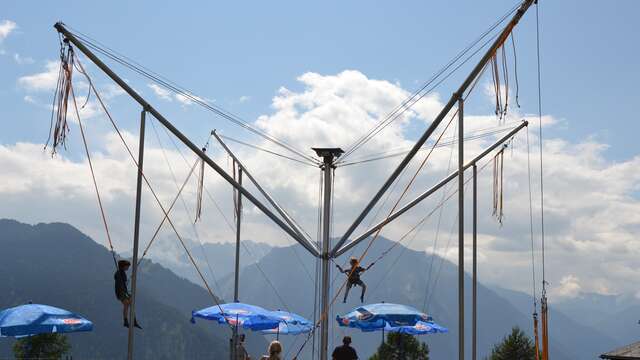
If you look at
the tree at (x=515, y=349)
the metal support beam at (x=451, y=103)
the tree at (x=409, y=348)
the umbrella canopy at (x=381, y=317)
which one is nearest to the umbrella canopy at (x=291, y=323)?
the umbrella canopy at (x=381, y=317)

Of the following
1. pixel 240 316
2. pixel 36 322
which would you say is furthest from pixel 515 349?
pixel 36 322

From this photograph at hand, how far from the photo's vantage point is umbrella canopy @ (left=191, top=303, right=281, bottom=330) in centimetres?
2633

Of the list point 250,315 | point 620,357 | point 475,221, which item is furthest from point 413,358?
point 250,315

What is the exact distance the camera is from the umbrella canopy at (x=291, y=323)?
2780cm

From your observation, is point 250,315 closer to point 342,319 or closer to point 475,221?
point 342,319

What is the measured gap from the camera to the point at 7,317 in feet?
91.4

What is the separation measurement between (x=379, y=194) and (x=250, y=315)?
6716 mm

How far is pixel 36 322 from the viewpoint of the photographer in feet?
91.5

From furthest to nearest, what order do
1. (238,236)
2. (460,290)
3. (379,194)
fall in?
(238,236), (379,194), (460,290)

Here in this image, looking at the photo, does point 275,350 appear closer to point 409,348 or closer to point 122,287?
point 122,287

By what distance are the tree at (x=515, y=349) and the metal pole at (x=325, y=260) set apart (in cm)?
5044

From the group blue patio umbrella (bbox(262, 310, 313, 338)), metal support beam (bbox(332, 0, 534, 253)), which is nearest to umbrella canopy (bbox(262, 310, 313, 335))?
blue patio umbrella (bbox(262, 310, 313, 338))

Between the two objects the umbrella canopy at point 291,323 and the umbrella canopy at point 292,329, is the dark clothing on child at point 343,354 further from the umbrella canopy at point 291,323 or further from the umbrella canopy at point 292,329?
the umbrella canopy at point 292,329

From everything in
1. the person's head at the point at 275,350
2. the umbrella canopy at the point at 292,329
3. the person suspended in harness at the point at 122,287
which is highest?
the person suspended in harness at the point at 122,287
